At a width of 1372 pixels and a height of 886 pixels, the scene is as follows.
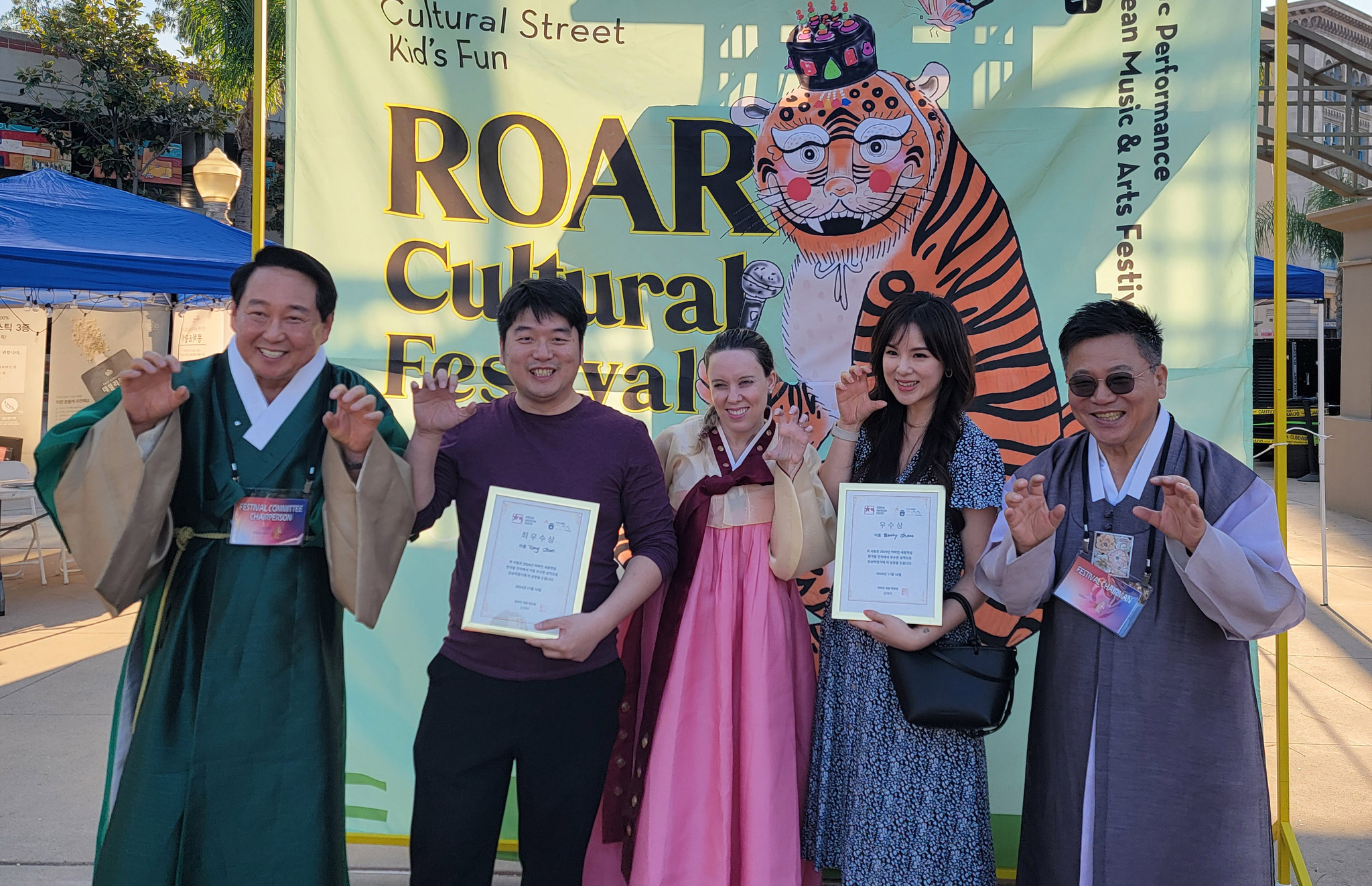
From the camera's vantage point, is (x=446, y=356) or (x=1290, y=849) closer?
(x=1290, y=849)

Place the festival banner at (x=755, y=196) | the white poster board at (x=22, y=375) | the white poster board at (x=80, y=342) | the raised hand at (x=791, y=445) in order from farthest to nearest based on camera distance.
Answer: the white poster board at (x=80, y=342) < the white poster board at (x=22, y=375) < the festival banner at (x=755, y=196) < the raised hand at (x=791, y=445)

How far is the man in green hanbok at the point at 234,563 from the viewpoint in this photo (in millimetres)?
1809

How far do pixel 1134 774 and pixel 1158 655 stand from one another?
25 cm

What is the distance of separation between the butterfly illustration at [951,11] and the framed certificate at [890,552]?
176 cm

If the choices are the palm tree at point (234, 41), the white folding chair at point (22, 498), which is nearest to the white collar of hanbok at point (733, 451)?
the white folding chair at point (22, 498)

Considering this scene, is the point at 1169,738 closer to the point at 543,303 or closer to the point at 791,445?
the point at 791,445

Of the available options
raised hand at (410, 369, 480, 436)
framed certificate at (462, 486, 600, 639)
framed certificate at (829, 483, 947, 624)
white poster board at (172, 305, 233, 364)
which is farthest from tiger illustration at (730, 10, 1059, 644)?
white poster board at (172, 305, 233, 364)

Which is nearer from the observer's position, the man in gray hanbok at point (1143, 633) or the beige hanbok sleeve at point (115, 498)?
the beige hanbok sleeve at point (115, 498)

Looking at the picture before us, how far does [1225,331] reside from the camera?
118 inches

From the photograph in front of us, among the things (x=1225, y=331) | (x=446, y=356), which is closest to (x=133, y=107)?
(x=446, y=356)

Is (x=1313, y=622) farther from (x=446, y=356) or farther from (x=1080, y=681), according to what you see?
(x=446, y=356)

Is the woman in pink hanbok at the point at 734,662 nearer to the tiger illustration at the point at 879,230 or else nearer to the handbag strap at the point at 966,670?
the handbag strap at the point at 966,670

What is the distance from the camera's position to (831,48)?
307 centimetres

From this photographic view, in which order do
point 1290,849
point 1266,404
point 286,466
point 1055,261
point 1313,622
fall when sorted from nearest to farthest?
1. point 286,466
2. point 1290,849
3. point 1055,261
4. point 1313,622
5. point 1266,404
